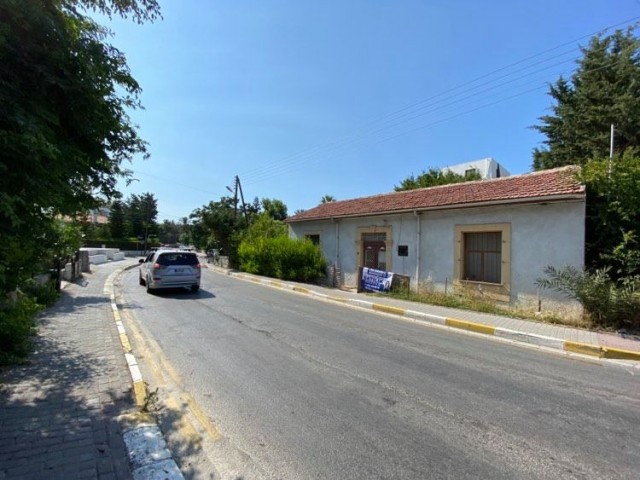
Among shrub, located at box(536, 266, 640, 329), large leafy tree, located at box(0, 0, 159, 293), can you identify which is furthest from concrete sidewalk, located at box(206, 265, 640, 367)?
large leafy tree, located at box(0, 0, 159, 293)

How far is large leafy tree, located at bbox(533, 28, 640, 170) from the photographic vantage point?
1964 centimetres

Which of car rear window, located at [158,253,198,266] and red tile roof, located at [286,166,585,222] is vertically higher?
red tile roof, located at [286,166,585,222]

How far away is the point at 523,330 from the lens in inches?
355

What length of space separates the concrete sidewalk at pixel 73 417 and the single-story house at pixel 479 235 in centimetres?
1050

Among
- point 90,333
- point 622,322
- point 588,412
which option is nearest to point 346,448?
point 588,412

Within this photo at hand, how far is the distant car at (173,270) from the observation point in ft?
48.2

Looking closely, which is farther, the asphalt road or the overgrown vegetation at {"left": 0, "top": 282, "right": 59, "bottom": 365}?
the overgrown vegetation at {"left": 0, "top": 282, "right": 59, "bottom": 365}

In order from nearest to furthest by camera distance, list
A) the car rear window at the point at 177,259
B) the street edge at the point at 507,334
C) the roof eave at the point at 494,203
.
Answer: the street edge at the point at 507,334, the roof eave at the point at 494,203, the car rear window at the point at 177,259

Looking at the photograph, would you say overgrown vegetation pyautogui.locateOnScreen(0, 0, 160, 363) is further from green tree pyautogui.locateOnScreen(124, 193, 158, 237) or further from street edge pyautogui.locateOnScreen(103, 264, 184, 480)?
green tree pyautogui.locateOnScreen(124, 193, 158, 237)

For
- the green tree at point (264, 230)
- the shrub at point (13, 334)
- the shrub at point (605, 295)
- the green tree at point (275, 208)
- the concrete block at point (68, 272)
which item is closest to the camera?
the shrub at point (13, 334)

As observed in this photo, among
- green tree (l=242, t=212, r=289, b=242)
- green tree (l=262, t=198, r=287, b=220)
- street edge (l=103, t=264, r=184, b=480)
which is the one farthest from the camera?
green tree (l=262, t=198, r=287, b=220)

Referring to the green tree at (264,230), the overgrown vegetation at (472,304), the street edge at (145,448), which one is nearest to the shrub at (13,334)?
the street edge at (145,448)

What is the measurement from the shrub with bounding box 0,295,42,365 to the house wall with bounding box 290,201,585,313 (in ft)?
38.5

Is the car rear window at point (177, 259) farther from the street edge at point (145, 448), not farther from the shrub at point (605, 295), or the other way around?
the shrub at point (605, 295)
